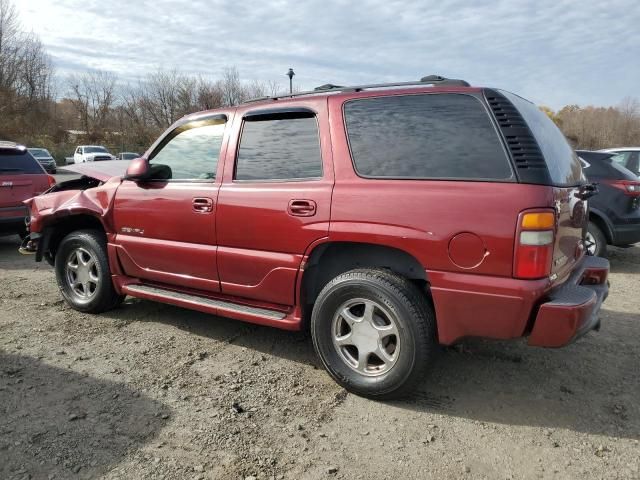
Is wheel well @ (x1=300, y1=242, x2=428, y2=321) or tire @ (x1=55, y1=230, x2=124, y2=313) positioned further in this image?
tire @ (x1=55, y1=230, x2=124, y2=313)

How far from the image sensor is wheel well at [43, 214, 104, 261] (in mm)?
4531

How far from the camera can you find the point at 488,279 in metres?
2.54

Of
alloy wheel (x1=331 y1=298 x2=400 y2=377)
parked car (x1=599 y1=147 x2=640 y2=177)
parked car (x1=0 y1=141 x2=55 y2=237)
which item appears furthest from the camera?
parked car (x1=599 y1=147 x2=640 y2=177)

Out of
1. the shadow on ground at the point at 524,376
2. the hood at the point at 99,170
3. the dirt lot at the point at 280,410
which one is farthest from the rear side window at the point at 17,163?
the shadow on ground at the point at 524,376

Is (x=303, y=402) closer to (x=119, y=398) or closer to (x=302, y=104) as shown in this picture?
(x=119, y=398)

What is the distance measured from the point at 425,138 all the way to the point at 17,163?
6885 millimetres

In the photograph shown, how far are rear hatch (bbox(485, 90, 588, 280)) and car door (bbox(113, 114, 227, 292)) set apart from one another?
2004 mm

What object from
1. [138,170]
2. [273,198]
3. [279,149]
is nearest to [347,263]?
[273,198]

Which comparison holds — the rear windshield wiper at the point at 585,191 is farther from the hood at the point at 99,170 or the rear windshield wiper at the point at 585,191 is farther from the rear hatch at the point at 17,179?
the rear hatch at the point at 17,179

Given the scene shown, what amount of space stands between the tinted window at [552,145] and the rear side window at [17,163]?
7103 millimetres

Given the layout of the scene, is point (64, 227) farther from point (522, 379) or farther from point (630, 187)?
point (630, 187)

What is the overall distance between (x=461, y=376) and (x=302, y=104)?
2.16 m

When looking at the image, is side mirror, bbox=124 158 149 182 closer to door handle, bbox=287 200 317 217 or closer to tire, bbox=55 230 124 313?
tire, bbox=55 230 124 313

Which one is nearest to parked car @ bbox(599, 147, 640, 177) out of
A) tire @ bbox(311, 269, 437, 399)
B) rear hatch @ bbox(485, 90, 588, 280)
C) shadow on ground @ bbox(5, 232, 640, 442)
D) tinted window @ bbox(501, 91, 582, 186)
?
shadow on ground @ bbox(5, 232, 640, 442)
